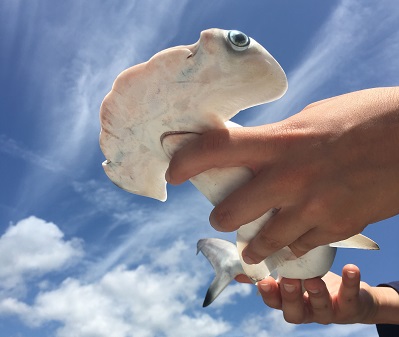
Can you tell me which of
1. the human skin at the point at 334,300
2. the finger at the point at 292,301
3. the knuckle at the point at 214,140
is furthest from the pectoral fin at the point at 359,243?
the knuckle at the point at 214,140

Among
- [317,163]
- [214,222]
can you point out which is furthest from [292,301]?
[317,163]

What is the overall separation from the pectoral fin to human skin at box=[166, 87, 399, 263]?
0.74 m

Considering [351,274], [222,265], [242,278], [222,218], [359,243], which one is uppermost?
[222,265]

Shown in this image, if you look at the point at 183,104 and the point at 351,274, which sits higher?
the point at 183,104

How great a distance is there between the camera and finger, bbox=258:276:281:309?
143 inches

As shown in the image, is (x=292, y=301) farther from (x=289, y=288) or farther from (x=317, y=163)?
(x=317, y=163)

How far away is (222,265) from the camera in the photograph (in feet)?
13.0

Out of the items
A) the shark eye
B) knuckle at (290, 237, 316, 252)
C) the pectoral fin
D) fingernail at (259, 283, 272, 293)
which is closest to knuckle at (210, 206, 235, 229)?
knuckle at (290, 237, 316, 252)

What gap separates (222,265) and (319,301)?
0.99m

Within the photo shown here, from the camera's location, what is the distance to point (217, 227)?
7.83 ft

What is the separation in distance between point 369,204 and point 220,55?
3.73ft

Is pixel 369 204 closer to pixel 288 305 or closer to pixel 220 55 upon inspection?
pixel 220 55

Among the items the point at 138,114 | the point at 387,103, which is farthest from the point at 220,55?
the point at 387,103

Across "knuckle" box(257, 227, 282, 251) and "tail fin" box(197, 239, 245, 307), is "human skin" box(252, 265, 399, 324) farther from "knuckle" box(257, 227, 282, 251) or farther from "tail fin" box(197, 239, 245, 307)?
"knuckle" box(257, 227, 282, 251)
